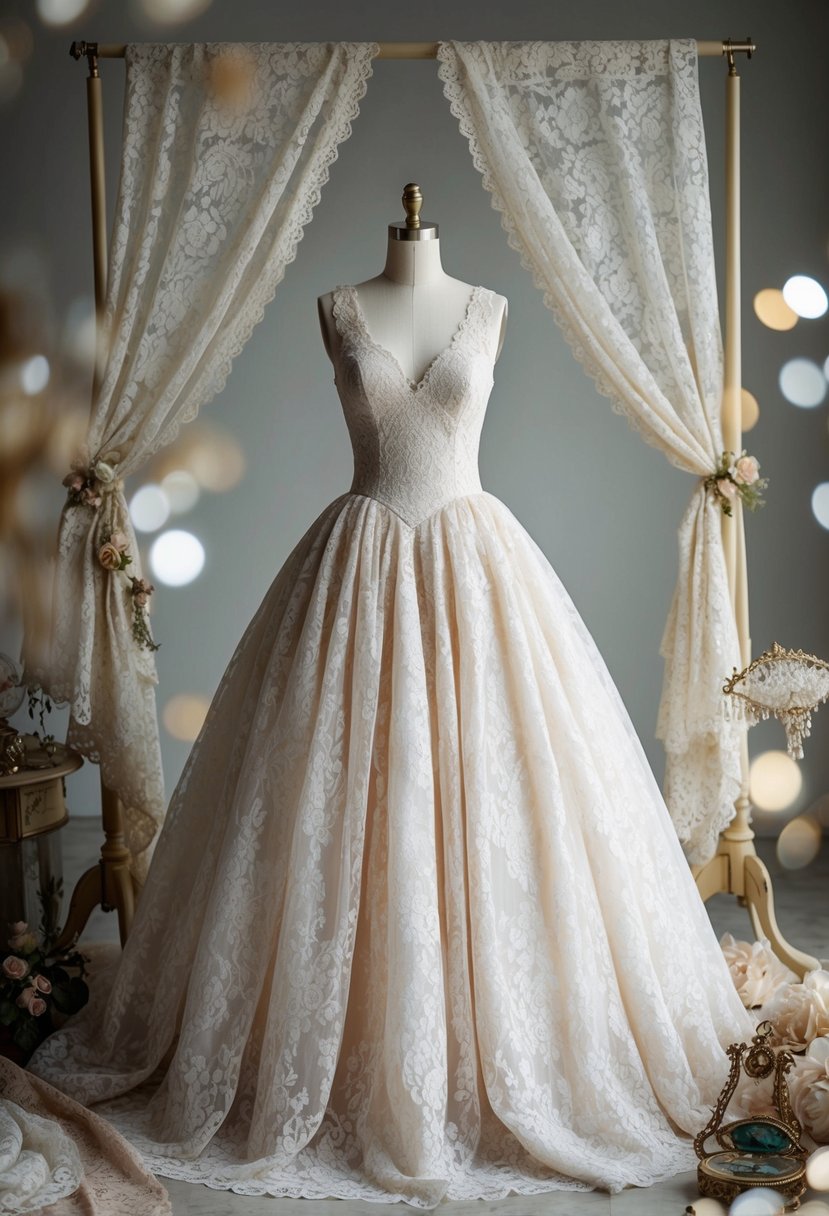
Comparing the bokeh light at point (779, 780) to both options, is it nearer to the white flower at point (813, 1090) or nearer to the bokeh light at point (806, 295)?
the bokeh light at point (806, 295)

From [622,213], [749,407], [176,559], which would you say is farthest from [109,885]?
[749,407]

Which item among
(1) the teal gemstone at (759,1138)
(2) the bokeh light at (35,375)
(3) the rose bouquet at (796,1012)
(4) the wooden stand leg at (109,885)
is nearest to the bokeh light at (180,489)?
(2) the bokeh light at (35,375)

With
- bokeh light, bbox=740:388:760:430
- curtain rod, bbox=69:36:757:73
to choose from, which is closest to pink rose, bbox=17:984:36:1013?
curtain rod, bbox=69:36:757:73

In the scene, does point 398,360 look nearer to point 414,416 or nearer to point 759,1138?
point 414,416

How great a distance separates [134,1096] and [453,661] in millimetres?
1062

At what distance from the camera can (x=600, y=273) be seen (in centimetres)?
296

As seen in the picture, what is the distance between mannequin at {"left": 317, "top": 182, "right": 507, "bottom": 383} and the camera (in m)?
2.69

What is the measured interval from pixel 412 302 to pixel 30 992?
1679 millimetres

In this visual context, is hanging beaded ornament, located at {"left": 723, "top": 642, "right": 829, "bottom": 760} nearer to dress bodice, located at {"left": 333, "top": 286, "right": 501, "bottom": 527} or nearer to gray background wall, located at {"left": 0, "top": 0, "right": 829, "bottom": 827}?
dress bodice, located at {"left": 333, "top": 286, "right": 501, "bottom": 527}

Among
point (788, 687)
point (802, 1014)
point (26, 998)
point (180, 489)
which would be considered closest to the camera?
point (802, 1014)

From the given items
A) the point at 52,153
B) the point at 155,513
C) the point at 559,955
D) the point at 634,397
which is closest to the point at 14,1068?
the point at 559,955

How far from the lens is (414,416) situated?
8.70 feet

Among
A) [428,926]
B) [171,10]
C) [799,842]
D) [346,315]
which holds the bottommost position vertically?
[799,842]

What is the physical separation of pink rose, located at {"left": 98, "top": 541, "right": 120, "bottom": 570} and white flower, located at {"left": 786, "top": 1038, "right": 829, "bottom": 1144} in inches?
71.9
